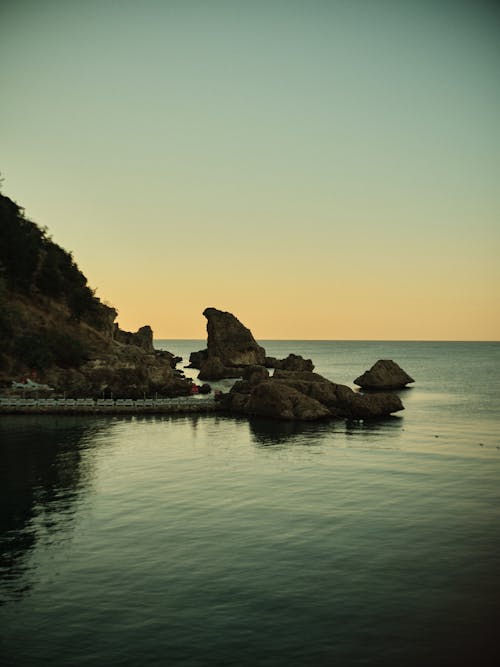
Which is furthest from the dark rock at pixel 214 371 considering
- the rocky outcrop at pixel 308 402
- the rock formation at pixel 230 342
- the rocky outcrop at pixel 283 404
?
the rocky outcrop at pixel 283 404

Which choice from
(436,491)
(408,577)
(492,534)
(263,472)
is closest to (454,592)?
(408,577)

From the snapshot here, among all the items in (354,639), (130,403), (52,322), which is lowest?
(354,639)

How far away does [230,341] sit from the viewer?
605 ft

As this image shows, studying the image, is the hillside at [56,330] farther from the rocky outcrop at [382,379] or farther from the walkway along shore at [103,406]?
the rocky outcrop at [382,379]

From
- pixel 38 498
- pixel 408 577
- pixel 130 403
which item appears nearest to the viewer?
pixel 408 577

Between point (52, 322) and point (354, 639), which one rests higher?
point (52, 322)

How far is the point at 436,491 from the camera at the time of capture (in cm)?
4153

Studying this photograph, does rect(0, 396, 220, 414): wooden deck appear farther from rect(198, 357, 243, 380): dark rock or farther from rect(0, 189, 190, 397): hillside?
rect(198, 357, 243, 380): dark rock

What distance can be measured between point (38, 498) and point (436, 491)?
1054 inches

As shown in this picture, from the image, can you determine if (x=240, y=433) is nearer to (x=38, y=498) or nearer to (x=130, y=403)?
(x=130, y=403)

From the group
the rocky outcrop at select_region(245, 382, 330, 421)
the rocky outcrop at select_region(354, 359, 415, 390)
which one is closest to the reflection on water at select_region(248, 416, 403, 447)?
the rocky outcrop at select_region(245, 382, 330, 421)

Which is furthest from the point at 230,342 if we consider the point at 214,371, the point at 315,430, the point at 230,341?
the point at 315,430

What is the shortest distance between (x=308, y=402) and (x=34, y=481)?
133ft

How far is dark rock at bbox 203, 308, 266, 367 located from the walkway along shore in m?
94.3
